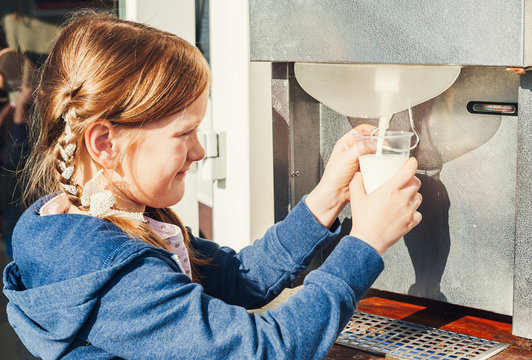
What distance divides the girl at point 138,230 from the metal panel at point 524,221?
16 cm

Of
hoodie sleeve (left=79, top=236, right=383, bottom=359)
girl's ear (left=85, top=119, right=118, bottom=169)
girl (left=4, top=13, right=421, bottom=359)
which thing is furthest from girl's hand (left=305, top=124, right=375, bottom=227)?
girl's ear (left=85, top=119, right=118, bottom=169)

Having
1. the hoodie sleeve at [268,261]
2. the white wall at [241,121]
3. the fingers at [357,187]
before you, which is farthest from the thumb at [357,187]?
the white wall at [241,121]

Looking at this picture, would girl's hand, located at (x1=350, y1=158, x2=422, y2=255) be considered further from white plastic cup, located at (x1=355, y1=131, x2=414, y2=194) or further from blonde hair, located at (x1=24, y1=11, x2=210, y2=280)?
blonde hair, located at (x1=24, y1=11, x2=210, y2=280)

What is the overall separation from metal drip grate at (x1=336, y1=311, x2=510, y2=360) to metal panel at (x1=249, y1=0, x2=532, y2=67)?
45cm

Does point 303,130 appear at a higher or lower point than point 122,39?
lower

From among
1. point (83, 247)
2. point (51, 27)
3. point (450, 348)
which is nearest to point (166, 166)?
point (83, 247)

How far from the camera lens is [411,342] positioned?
119cm

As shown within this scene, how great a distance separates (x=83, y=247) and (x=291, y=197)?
1.63 feet

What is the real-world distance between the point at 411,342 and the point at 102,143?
593mm

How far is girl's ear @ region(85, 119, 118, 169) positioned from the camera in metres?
1.04

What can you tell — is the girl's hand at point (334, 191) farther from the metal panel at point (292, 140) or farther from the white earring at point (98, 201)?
the white earring at point (98, 201)

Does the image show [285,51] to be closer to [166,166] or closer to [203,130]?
[166,166]

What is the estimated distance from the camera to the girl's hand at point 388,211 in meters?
1.02

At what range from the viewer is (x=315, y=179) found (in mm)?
1399
